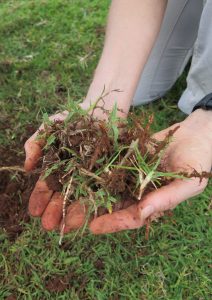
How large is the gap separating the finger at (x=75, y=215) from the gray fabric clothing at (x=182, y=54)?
902 millimetres

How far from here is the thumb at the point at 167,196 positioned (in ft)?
4.75

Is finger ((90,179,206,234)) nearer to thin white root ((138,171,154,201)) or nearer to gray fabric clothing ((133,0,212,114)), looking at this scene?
thin white root ((138,171,154,201))

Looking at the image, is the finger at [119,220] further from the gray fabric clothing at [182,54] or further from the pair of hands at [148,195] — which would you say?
the gray fabric clothing at [182,54]

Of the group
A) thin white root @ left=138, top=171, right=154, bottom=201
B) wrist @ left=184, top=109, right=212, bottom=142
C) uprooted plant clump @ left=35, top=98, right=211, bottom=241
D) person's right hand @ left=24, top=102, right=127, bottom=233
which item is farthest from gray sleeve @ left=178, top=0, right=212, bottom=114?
Result: person's right hand @ left=24, top=102, right=127, bottom=233

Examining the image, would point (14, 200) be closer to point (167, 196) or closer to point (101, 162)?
point (101, 162)

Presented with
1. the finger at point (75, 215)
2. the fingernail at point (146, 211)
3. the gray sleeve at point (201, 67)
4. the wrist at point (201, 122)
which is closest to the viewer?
the fingernail at point (146, 211)

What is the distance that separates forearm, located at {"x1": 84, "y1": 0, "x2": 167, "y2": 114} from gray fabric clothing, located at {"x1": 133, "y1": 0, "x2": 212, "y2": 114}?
0.23m

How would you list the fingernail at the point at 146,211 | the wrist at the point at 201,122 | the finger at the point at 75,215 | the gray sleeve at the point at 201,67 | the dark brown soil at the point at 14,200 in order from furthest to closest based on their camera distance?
1. the dark brown soil at the point at 14,200
2. the gray sleeve at the point at 201,67
3. the wrist at the point at 201,122
4. the finger at the point at 75,215
5. the fingernail at the point at 146,211

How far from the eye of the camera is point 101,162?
1547mm

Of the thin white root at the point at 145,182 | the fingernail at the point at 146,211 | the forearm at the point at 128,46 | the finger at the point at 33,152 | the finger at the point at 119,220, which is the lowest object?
the finger at the point at 119,220

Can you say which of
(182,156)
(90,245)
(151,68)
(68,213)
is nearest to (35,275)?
(90,245)

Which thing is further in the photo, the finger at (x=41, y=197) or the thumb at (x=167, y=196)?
the finger at (x=41, y=197)

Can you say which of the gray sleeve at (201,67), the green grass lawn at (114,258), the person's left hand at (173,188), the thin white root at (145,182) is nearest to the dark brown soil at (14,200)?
the green grass lawn at (114,258)

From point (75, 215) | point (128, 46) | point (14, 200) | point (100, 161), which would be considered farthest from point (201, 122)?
point (14, 200)
